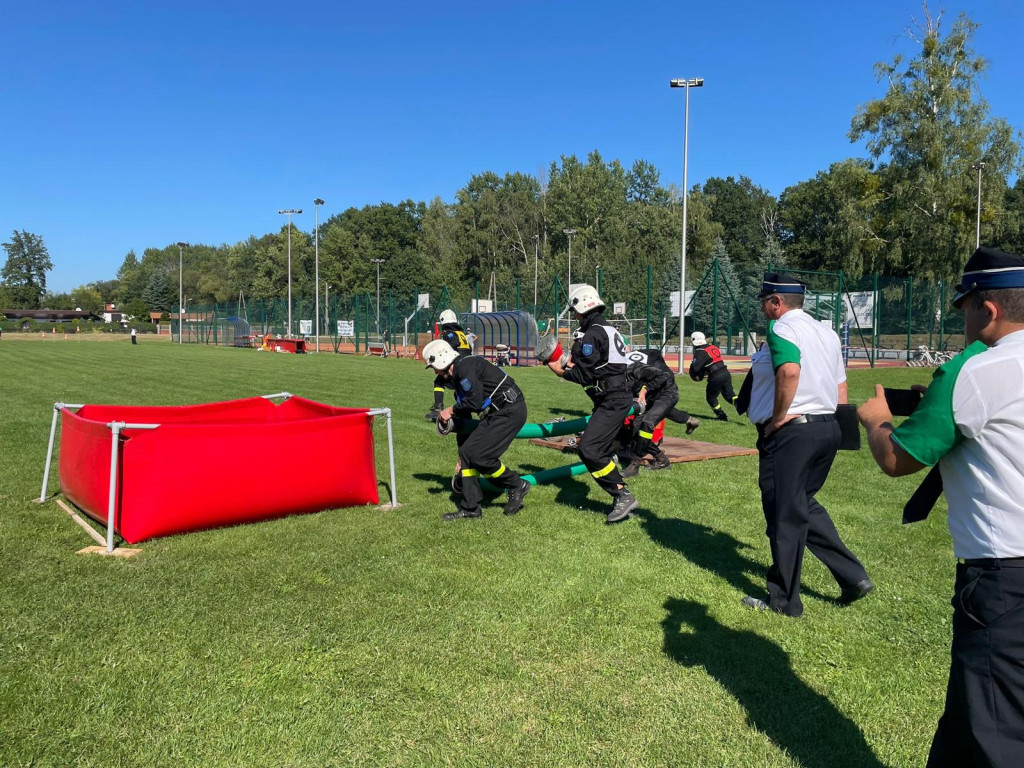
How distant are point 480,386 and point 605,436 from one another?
125 cm

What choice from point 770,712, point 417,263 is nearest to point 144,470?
point 770,712

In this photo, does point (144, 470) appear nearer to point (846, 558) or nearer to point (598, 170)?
point (846, 558)

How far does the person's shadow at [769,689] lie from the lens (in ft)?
10.8

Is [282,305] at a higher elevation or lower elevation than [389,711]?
higher

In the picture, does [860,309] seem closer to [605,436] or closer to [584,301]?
[584,301]

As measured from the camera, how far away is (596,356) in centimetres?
697

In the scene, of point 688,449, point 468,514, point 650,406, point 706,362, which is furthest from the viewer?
point 706,362

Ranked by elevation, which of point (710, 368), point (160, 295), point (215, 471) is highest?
point (160, 295)

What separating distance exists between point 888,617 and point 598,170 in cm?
8037

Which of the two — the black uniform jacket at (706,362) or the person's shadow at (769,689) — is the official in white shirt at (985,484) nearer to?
the person's shadow at (769,689)

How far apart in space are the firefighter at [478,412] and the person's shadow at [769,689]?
2.62 m

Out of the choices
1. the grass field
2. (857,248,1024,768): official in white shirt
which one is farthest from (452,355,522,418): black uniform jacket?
(857,248,1024,768): official in white shirt

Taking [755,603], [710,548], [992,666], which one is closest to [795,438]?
[755,603]

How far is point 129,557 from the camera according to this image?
578 cm
